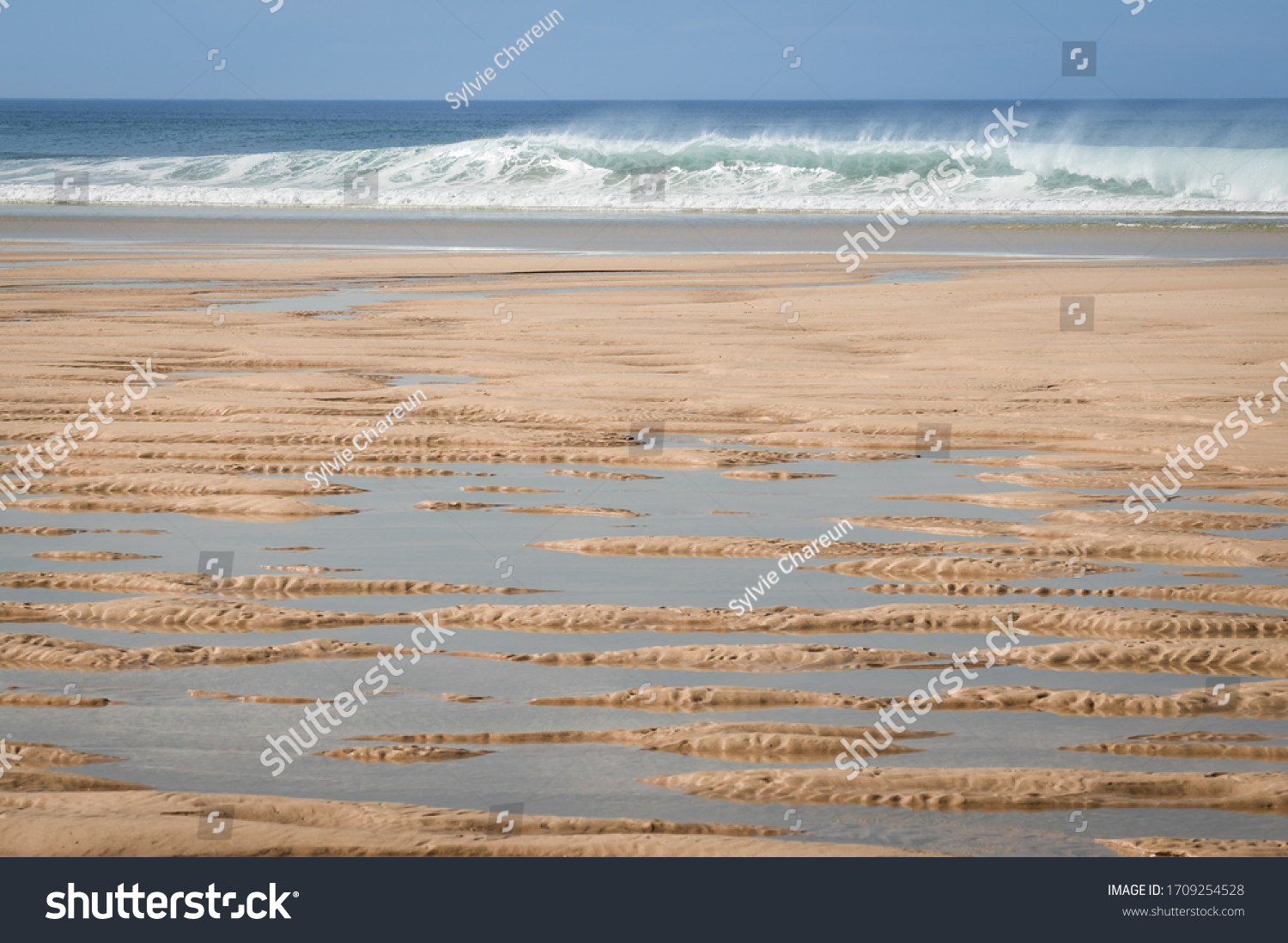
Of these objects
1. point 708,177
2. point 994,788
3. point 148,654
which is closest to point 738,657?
point 994,788

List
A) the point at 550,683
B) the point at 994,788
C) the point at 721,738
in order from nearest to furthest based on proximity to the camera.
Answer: the point at 994,788 < the point at 721,738 < the point at 550,683

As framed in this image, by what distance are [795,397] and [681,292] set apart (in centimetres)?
744

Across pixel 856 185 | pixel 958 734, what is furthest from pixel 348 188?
pixel 958 734

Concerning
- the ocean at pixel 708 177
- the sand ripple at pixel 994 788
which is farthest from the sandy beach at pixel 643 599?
the ocean at pixel 708 177

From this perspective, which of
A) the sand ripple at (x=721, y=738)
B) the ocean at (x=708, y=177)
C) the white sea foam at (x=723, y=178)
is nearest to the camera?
the sand ripple at (x=721, y=738)

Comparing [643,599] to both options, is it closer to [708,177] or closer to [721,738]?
[721,738]

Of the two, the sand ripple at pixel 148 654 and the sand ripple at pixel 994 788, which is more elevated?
the sand ripple at pixel 148 654

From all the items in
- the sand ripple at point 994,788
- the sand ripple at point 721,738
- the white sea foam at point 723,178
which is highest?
the white sea foam at point 723,178

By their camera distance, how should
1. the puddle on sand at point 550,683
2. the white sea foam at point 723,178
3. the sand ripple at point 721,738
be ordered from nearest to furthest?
the puddle on sand at point 550,683 → the sand ripple at point 721,738 → the white sea foam at point 723,178

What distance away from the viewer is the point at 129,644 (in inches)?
186

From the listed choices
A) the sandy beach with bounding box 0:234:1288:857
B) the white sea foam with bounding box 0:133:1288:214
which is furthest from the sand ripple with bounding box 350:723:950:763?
the white sea foam with bounding box 0:133:1288:214

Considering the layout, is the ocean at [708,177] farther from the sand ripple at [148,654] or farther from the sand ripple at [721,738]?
the sand ripple at [148,654]

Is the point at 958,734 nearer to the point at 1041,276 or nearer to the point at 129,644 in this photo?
the point at 129,644
